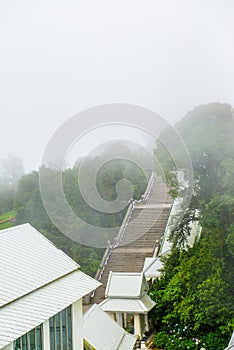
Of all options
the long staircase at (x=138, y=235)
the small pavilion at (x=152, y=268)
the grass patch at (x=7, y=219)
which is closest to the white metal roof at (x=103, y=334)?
the small pavilion at (x=152, y=268)

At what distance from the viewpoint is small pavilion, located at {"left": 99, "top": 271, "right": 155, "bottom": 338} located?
524 inches

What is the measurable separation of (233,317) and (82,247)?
8.61m

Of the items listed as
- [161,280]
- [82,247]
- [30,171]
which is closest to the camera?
[161,280]

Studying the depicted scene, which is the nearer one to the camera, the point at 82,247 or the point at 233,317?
the point at 233,317

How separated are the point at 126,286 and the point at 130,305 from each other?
626mm

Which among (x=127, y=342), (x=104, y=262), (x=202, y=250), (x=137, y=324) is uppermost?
(x=202, y=250)

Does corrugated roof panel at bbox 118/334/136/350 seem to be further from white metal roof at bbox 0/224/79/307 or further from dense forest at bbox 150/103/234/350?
white metal roof at bbox 0/224/79/307

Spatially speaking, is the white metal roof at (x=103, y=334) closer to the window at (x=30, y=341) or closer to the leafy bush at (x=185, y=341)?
the leafy bush at (x=185, y=341)

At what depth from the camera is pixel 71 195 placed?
1986cm

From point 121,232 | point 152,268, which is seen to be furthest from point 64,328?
point 121,232

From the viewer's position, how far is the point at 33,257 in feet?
29.1

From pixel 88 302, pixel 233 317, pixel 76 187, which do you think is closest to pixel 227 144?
pixel 233 317

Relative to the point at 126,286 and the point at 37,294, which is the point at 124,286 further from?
the point at 37,294

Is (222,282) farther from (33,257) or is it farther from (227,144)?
(33,257)
